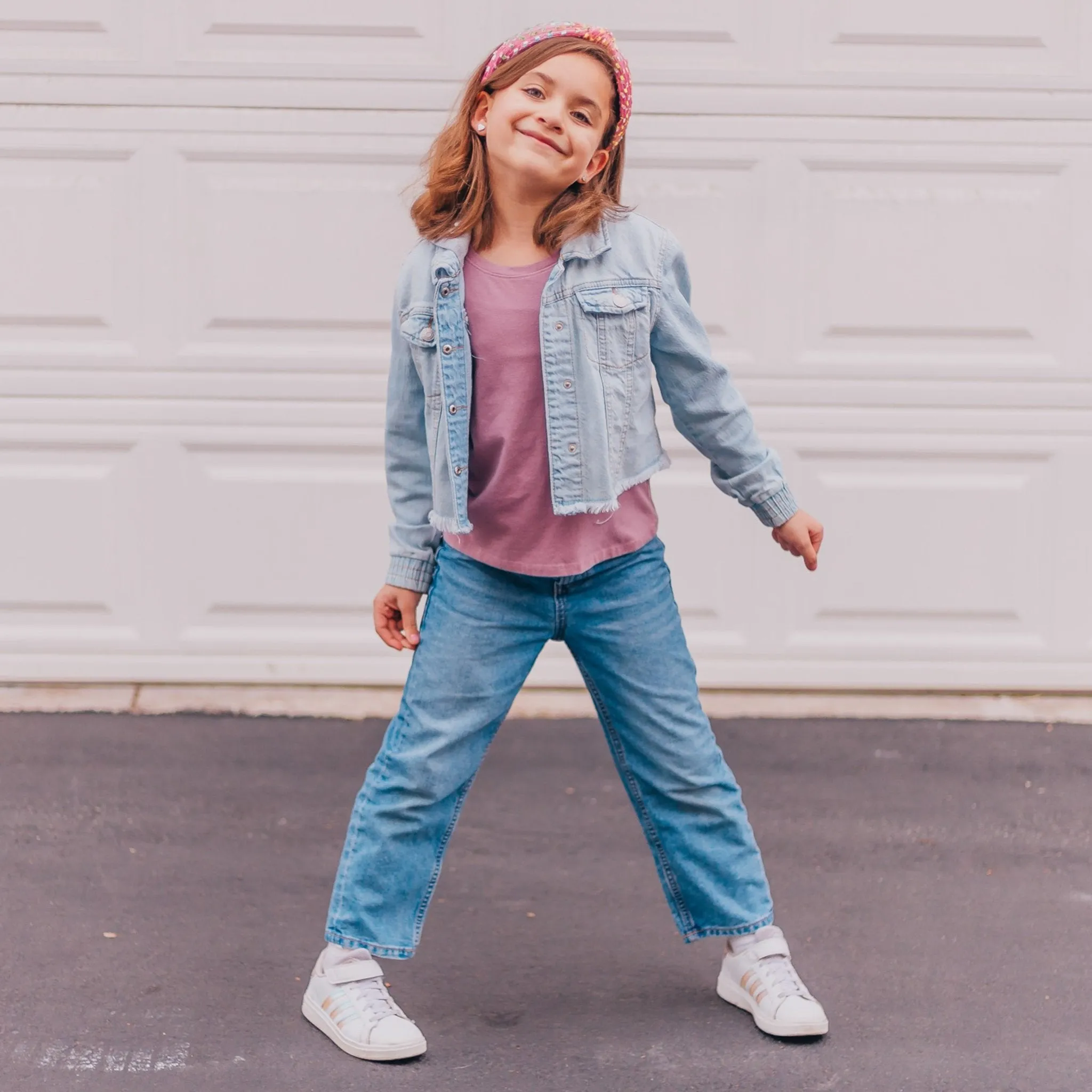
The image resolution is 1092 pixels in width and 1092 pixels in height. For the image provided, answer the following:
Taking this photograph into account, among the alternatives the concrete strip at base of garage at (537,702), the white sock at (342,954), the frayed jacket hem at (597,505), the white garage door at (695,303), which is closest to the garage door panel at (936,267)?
the white garage door at (695,303)

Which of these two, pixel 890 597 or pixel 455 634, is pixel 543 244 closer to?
pixel 455 634

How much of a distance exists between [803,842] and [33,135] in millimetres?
2673

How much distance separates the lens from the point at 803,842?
327 cm

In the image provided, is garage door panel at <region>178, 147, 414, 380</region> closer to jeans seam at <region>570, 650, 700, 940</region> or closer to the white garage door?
the white garage door

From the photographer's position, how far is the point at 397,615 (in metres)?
2.53

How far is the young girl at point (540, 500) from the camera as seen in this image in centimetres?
228

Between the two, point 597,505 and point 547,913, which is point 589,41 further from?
point 547,913

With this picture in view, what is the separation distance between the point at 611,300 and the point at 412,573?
1.86 ft

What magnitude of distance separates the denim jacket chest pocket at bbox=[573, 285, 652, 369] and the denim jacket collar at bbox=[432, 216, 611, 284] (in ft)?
0.18

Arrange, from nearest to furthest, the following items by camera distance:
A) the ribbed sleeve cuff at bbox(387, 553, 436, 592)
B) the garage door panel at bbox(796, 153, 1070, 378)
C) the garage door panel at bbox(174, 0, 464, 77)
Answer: the ribbed sleeve cuff at bbox(387, 553, 436, 592) → the garage door panel at bbox(174, 0, 464, 77) → the garage door panel at bbox(796, 153, 1070, 378)

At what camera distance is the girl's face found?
7.41 ft

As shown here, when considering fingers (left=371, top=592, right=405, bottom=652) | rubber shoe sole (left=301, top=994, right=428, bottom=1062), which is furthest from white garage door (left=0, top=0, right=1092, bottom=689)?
rubber shoe sole (left=301, top=994, right=428, bottom=1062)

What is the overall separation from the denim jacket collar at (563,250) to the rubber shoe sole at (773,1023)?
125cm

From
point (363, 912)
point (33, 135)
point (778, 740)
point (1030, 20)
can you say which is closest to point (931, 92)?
point (1030, 20)
